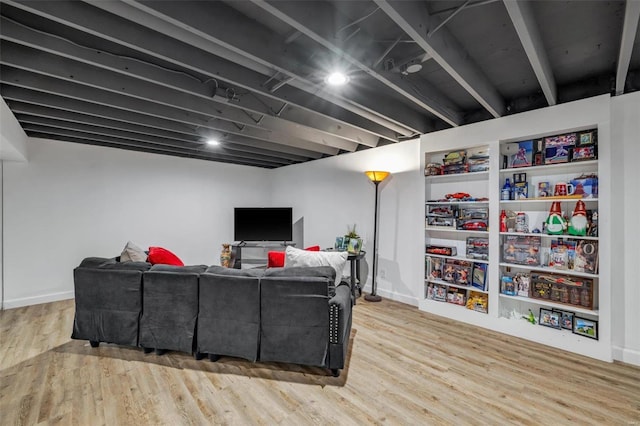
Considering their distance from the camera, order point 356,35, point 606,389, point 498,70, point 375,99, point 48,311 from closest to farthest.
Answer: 1. point 356,35
2. point 606,389
3. point 498,70
4. point 375,99
5. point 48,311

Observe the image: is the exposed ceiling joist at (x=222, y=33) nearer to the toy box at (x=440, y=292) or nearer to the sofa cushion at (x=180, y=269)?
the sofa cushion at (x=180, y=269)

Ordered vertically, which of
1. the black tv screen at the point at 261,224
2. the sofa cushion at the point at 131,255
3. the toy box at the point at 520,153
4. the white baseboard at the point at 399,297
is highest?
the toy box at the point at 520,153

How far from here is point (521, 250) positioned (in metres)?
3.17

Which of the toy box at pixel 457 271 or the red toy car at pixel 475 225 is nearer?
the red toy car at pixel 475 225

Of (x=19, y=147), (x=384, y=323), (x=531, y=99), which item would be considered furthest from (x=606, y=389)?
(x=19, y=147)

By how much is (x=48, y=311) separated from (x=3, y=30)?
11.6 feet

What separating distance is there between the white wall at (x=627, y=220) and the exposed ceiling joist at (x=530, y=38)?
0.74 meters

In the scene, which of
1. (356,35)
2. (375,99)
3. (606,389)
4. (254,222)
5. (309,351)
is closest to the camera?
(356,35)

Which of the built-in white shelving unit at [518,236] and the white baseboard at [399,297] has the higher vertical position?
the built-in white shelving unit at [518,236]

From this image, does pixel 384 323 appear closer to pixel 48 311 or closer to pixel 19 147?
pixel 48 311

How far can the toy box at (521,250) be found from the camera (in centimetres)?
309

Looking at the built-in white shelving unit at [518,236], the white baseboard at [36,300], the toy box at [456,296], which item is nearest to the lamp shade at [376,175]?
the built-in white shelving unit at [518,236]

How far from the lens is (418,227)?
12.8ft

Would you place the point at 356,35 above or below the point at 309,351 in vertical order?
above
